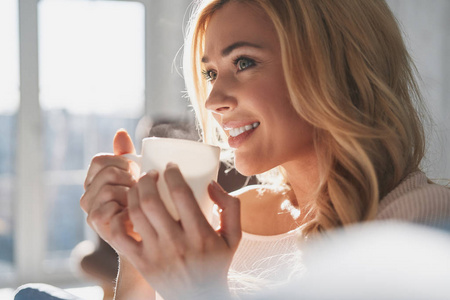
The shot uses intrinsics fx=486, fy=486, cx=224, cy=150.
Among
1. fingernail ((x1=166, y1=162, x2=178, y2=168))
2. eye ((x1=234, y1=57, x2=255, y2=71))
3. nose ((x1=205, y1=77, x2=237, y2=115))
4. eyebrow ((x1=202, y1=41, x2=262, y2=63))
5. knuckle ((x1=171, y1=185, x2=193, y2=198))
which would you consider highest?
eyebrow ((x1=202, y1=41, x2=262, y2=63))

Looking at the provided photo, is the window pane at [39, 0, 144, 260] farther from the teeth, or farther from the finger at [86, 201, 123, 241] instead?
the finger at [86, 201, 123, 241]

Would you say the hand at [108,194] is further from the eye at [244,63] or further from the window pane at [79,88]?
the window pane at [79,88]

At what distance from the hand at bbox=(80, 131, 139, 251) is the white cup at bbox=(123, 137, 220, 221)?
0.10m

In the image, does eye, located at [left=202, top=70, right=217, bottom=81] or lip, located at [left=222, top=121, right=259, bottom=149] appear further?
eye, located at [left=202, top=70, right=217, bottom=81]

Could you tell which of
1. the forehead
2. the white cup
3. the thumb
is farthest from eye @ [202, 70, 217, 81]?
the white cup

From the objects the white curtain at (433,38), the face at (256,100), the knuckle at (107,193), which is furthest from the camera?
the white curtain at (433,38)

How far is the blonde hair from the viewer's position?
0.98 meters

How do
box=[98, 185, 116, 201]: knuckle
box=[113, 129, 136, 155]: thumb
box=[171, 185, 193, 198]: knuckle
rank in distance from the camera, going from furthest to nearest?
box=[113, 129, 136, 155]: thumb → box=[98, 185, 116, 201]: knuckle → box=[171, 185, 193, 198]: knuckle

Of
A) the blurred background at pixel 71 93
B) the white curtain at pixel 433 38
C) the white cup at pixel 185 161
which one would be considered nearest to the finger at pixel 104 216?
the white cup at pixel 185 161

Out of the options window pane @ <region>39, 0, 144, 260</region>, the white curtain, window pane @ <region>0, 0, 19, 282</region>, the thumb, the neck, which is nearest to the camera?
the thumb

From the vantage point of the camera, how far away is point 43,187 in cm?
395

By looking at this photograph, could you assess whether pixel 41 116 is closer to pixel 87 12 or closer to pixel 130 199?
pixel 87 12

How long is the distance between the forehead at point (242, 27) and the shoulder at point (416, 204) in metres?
0.43

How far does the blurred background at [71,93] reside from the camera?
3.87 meters
